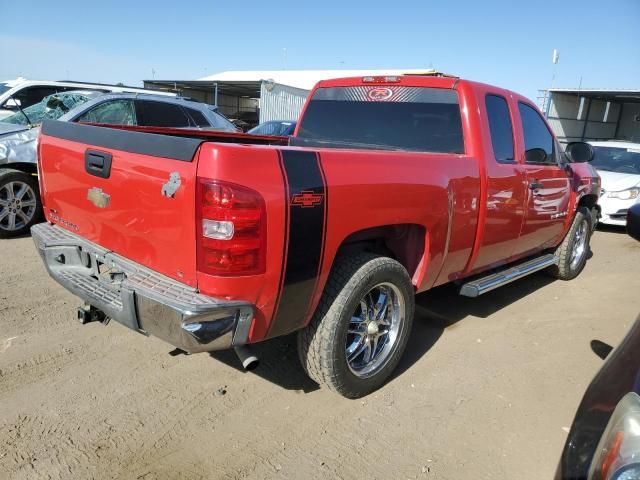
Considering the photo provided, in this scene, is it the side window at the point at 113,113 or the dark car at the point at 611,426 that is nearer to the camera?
the dark car at the point at 611,426

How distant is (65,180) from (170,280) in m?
1.19

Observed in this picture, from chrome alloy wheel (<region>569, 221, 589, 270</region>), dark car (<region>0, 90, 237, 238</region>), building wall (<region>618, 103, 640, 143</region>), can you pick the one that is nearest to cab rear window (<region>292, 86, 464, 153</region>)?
chrome alloy wheel (<region>569, 221, 589, 270</region>)

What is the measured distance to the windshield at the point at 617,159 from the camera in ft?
32.4

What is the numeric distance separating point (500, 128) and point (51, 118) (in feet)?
20.6

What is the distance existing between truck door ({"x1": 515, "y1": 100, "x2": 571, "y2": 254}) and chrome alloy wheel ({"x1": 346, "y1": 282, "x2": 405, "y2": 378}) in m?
1.71

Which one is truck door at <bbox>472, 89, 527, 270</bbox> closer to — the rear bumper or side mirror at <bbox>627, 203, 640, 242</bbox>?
side mirror at <bbox>627, 203, 640, 242</bbox>

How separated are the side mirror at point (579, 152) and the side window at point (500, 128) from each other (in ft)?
4.57

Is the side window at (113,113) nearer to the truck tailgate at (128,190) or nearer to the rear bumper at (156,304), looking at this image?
the truck tailgate at (128,190)

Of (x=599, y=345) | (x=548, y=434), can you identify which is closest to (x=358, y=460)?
(x=548, y=434)

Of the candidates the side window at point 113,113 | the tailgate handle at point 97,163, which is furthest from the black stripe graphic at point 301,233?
the side window at point 113,113

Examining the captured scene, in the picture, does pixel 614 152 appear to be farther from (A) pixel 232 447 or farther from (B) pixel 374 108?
(A) pixel 232 447

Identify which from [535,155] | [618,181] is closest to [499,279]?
[535,155]

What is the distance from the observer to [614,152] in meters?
10.4

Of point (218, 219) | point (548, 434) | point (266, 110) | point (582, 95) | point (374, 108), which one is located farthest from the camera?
point (582, 95)
